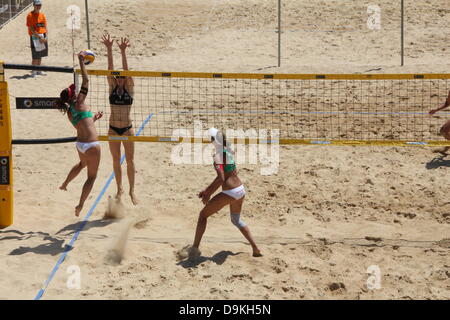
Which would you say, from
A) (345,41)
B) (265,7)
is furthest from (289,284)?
(265,7)

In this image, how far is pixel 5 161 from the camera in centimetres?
920

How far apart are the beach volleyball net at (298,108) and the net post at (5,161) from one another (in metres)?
2.81

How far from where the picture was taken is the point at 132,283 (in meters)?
7.82

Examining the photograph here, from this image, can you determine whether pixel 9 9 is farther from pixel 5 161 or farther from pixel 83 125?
pixel 83 125

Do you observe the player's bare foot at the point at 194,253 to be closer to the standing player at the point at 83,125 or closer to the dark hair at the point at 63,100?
the standing player at the point at 83,125

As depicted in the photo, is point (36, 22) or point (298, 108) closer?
point (298, 108)

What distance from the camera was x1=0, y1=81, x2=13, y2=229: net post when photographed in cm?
912

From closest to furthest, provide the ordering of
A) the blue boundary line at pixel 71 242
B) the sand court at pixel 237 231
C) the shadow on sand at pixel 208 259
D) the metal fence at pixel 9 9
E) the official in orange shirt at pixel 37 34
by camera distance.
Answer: the blue boundary line at pixel 71 242, the sand court at pixel 237 231, the shadow on sand at pixel 208 259, the official in orange shirt at pixel 37 34, the metal fence at pixel 9 9

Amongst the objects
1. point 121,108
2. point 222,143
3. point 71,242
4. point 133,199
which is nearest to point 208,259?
point 222,143

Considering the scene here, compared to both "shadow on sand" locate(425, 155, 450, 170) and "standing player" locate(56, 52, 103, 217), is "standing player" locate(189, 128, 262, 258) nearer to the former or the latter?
"standing player" locate(56, 52, 103, 217)

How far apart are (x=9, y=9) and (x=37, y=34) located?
4.61m

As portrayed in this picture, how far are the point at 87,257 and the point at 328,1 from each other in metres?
14.9

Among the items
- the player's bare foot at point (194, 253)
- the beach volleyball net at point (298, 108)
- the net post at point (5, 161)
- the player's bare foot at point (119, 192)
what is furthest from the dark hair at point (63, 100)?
the beach volleyball net at point (298, 108)

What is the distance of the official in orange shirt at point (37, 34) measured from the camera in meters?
16.2
